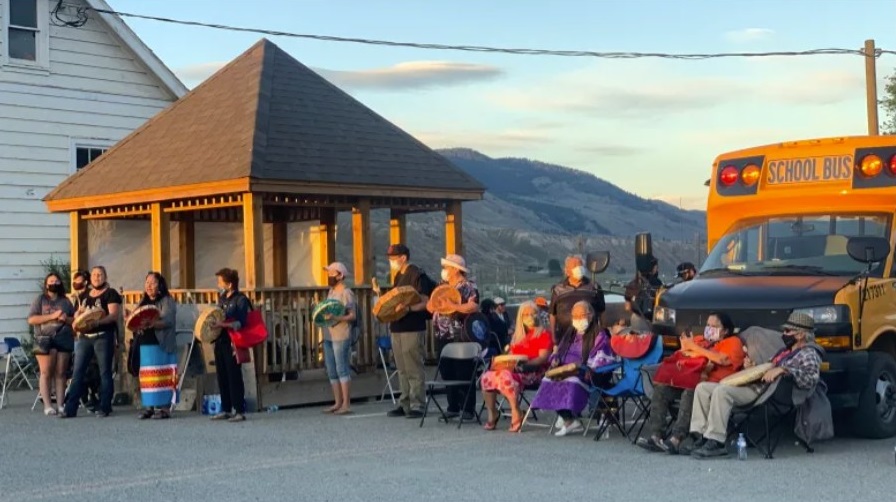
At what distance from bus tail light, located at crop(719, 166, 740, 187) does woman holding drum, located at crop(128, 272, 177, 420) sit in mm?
6143

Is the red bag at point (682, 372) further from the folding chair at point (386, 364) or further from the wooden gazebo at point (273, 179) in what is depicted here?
the wooden gazebo at point (273, 179)

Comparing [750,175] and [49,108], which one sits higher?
[49,108]

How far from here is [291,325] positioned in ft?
47.6

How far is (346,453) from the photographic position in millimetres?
10539

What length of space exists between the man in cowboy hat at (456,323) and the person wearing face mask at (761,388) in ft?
9.90

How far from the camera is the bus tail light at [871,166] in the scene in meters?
11.5

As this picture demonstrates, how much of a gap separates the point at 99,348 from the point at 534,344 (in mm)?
5102

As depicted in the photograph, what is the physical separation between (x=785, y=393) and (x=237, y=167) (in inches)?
278

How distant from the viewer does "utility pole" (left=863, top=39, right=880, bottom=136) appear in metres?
21.9

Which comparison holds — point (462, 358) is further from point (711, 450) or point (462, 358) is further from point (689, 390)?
point (711, 450)

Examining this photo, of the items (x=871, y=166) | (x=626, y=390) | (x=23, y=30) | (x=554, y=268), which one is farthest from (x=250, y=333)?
(x=554, y=268)

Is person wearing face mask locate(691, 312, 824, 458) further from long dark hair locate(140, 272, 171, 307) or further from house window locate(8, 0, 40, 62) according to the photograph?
house window locate(8, 0, 40, 62)

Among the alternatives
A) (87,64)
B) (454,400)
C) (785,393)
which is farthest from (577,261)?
(87,64)

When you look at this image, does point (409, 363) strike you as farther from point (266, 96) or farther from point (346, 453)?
point (266, 96)
